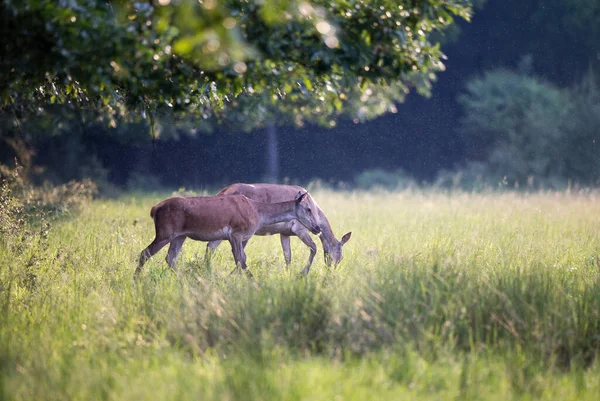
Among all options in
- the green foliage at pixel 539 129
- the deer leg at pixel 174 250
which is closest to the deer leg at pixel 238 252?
the deer leg at pixel 174 250

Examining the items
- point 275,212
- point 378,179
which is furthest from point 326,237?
point 378,179

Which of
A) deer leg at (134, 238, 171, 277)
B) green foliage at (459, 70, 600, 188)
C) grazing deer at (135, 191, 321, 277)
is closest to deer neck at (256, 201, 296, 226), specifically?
grazing deer at (135, 191, 321, 277)

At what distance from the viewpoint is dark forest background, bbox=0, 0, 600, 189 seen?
30938 millimetres

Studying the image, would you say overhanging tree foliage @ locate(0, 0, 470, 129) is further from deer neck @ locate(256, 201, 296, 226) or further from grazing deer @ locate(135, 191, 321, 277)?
deer neck @ locate(256, 201, 296, 226)

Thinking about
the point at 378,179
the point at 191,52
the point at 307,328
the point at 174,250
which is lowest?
the point at 378,179

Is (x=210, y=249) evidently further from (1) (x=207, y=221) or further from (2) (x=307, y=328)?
(2) (x=307, y=328)

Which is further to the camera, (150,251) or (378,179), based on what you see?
(378,179)

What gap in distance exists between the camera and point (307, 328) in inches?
247

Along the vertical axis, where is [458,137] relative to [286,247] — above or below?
above

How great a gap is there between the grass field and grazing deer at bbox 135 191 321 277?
35 cm

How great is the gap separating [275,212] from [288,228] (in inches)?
25.1

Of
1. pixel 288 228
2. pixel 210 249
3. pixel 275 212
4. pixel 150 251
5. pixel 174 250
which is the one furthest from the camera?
pixel 288 228

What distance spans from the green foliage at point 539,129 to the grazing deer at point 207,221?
21.9 m

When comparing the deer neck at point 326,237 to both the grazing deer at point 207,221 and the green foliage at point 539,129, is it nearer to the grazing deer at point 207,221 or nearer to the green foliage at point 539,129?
the grazing deer at point 207,221
